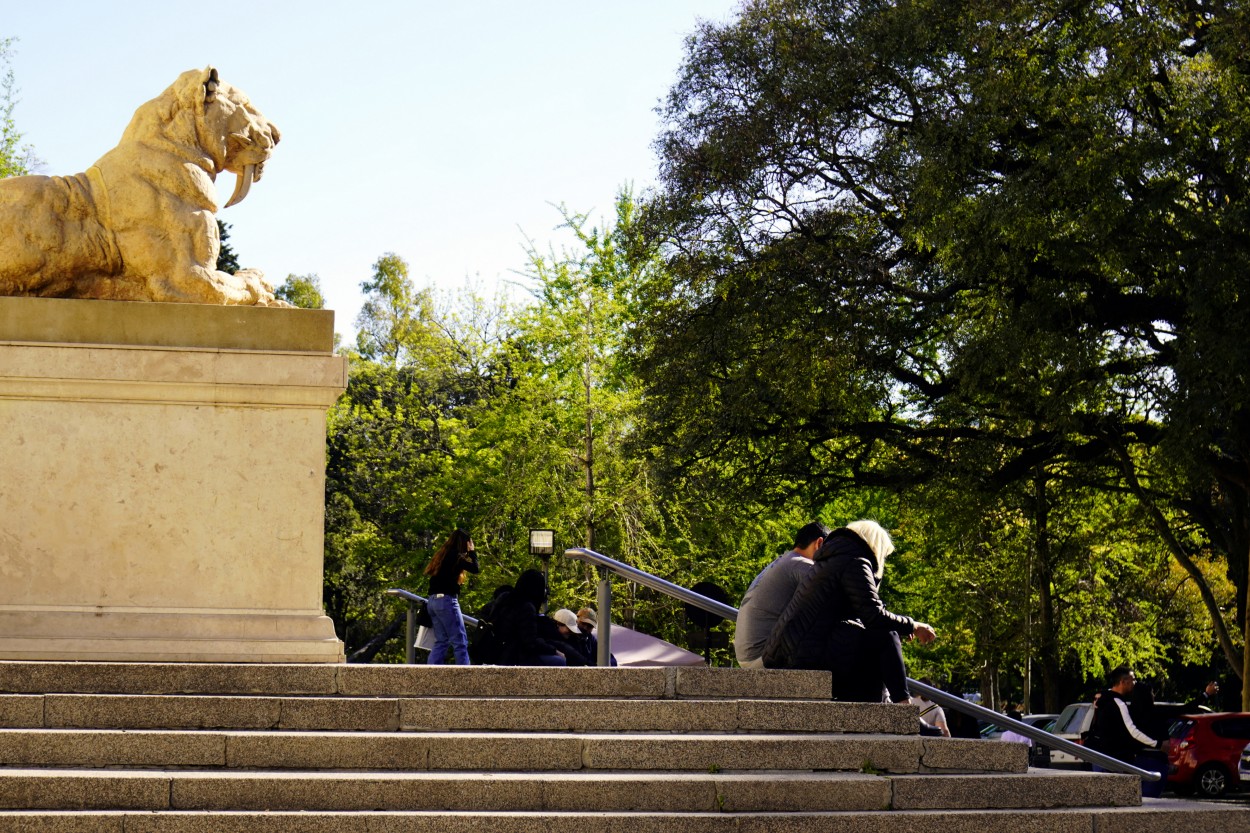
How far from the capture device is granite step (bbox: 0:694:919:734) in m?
7.28

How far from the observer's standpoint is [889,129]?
22.9 metres

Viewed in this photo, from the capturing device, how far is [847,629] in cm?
831

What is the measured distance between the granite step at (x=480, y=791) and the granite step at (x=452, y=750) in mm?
106

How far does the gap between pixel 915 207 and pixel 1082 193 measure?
2.83 meters

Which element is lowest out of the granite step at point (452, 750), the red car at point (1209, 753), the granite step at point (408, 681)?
the red car at point (1209, 753)

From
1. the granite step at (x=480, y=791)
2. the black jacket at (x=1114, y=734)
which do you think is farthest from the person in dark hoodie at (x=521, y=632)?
the black jacket at (x=1114, y=734)

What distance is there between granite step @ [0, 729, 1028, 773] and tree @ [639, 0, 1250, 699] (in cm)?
1072

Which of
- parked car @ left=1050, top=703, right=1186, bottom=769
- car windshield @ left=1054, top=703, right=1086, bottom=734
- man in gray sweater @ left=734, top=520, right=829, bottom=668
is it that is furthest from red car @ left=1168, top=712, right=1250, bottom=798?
man in gray sweater @ left=734, top=520, right=829, bottom=668

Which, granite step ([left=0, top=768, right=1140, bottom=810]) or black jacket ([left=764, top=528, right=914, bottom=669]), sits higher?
black jacket ([left=764, top=528, right=914, bottom=669])

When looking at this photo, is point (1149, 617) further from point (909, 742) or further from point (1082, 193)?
point (909, 742)

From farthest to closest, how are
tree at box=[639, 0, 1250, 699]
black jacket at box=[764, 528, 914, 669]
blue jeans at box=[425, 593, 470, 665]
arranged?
tree at box=[639, 0, 1250, 699] → blue jeans at box=[425, 593, 470, 665] → black jacket at box=[764, 528, 914, 669]

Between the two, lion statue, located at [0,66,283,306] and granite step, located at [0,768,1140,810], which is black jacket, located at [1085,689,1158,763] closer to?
granite step, located at [0,768,1140,810]

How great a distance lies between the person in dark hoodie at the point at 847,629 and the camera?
8.22 meters

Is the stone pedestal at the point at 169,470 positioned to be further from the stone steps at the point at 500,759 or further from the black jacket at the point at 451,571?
the black jacket at the point at 451,571
